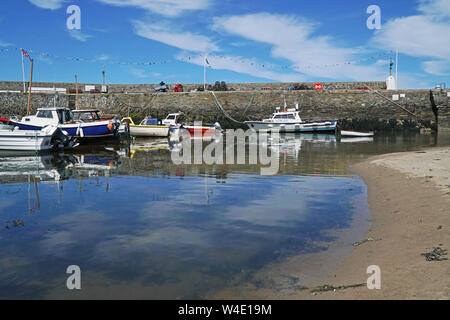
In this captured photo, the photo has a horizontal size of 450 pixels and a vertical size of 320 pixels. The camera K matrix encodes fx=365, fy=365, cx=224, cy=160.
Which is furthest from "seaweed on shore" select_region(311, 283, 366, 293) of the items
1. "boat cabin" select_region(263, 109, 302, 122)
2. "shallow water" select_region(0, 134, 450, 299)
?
"boat cabin" select_region(263, 109, 302, 122)

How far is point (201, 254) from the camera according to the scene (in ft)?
15.3

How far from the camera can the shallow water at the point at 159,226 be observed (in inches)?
156

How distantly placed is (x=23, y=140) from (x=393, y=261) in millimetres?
16981

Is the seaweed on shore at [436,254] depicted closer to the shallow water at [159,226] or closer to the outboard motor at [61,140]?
the shallow water at [159,226]

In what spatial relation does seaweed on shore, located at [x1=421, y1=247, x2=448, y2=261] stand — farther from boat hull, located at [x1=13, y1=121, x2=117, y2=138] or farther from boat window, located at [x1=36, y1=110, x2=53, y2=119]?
boat window, located at [x1=36, y1=110, x2=53, y2=119]

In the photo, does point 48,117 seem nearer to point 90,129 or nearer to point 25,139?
point 90,129

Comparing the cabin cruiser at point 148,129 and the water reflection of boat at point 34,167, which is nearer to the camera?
the water reflection of boat at point 34,167

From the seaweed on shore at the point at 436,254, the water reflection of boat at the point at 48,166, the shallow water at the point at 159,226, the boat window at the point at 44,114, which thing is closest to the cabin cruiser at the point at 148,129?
the boat window at the point at 44,114

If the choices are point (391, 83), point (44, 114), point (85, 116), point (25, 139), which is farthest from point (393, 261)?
point (391, 83)

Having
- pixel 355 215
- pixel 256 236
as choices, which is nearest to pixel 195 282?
pixel 256 236

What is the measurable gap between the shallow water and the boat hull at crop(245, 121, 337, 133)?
64.5 ft

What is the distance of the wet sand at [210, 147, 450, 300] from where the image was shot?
3363 millimetres

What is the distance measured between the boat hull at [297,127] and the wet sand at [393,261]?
2326 centimetres
